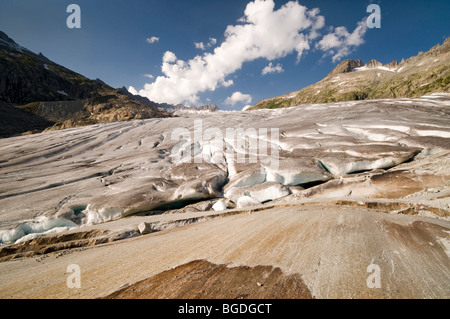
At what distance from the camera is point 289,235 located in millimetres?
5246

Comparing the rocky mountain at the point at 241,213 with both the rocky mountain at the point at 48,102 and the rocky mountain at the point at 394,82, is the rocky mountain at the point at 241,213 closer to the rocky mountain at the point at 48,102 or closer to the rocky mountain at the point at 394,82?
the rocky mountain at the point at 48,102

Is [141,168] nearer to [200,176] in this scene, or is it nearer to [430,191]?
[200,176]

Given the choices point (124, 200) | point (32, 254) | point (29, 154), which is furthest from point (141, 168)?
point (29, 154)

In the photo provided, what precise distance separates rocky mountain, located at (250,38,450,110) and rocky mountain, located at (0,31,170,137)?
134473 millimetres

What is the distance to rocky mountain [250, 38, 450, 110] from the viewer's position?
10738cm

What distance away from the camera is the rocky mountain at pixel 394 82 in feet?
352

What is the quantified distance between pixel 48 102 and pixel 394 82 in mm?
194809
